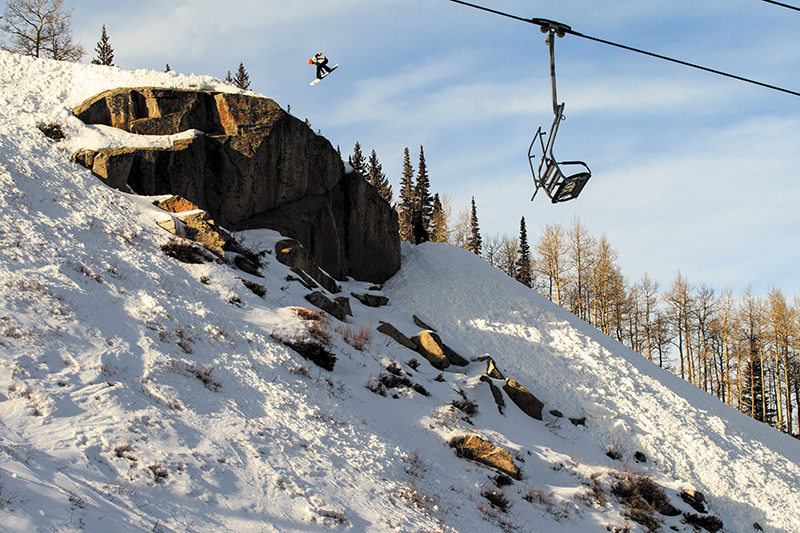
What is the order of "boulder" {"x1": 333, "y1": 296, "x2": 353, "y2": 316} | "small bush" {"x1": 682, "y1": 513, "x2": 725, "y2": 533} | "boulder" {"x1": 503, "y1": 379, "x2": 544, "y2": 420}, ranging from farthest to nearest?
"boulder" {"x1": 333, "y1": 296, "x2": 353, "y2": 316} < "boulder" {"x1": 503, "y1": 379, "x2": 544, "y2": 420} < "small bush" {"x1": 682, "y1": 513, "x2": 725, "y2": 533}

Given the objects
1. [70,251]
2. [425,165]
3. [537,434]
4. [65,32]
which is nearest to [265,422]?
[70,251]

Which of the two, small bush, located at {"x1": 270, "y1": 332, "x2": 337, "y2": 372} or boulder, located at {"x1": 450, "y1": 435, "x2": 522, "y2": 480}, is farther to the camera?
small bush, located at {"x1": 270, "y1": 332, "x2": 337, "y2": 372}

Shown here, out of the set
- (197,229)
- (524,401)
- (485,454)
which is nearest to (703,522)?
(524,401)

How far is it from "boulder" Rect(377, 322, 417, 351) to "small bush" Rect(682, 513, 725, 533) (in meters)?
8.11

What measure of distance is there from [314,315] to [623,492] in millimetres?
8554

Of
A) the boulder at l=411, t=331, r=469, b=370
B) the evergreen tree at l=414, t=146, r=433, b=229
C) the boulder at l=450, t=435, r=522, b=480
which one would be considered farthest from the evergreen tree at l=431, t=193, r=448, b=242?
the boulder at l=450, t=435, r=522, b=480

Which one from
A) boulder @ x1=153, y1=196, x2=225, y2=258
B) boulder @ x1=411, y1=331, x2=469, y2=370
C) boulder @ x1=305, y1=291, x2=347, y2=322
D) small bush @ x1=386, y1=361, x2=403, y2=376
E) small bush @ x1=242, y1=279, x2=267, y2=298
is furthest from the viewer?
boulder @ x1=411, y1=331, x2=469, y2=370

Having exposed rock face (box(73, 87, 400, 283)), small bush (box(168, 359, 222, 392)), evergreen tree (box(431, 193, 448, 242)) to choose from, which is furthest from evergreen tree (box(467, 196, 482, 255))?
small bush (box(168, 359, 222, 392))

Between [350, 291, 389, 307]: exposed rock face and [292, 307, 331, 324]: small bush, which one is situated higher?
[350, 291, 389, 307]: exposed rock face

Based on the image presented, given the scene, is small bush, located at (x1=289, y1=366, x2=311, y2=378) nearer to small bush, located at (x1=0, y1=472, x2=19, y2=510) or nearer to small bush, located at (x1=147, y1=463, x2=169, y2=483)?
small bush, located at (x1=147, y1=463, x2=169, y2=483)

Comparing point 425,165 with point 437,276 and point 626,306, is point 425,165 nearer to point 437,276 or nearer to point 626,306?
point 626,306

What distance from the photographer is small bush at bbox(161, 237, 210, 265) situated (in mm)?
12055

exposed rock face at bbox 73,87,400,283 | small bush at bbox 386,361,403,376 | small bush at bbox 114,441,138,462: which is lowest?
small bush at bbox 114,441,138,462

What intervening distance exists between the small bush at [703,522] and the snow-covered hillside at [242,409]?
49 cm
